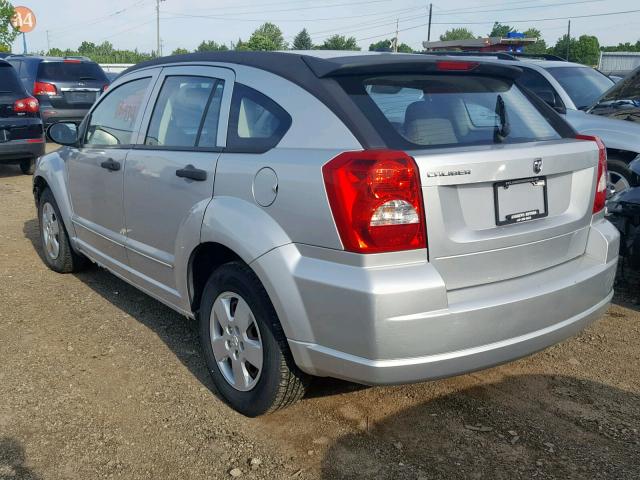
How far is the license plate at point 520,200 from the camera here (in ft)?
8.95

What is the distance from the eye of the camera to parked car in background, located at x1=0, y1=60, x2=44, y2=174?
383 inches

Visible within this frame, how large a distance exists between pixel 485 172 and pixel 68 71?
43.2ft

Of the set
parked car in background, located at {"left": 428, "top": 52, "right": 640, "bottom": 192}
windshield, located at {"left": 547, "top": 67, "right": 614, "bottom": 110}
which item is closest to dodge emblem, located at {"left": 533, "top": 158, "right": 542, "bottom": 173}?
parked car in background, located at {"left": 428, "top": 52, "right": 640, "bottom": 192}

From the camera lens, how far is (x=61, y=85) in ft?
44.7

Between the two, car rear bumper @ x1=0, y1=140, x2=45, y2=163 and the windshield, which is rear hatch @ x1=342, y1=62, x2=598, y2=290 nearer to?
the windshield

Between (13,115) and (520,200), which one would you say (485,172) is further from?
(13,115)

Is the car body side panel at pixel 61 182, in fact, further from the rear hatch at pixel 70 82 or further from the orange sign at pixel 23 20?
the orange sign at pixel 23 20

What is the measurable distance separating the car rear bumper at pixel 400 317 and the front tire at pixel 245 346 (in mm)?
143

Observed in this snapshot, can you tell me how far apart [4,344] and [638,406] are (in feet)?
12.2

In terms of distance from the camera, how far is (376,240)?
2510mm

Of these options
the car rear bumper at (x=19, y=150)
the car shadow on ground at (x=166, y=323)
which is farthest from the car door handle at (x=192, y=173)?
the car rear bumper at (x=19, y=150)

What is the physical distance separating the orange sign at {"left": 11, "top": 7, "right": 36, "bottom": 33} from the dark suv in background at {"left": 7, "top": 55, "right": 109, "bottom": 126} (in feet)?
66.4

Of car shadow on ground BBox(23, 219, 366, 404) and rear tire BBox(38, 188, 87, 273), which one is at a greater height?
rear tire BBox(38, 188, 87, 273)

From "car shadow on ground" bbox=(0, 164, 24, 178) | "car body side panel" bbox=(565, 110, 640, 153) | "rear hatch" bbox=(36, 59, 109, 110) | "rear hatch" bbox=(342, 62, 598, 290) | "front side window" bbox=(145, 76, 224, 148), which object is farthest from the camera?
"rear hatch" bbox=(36, 59, 109, 110)
